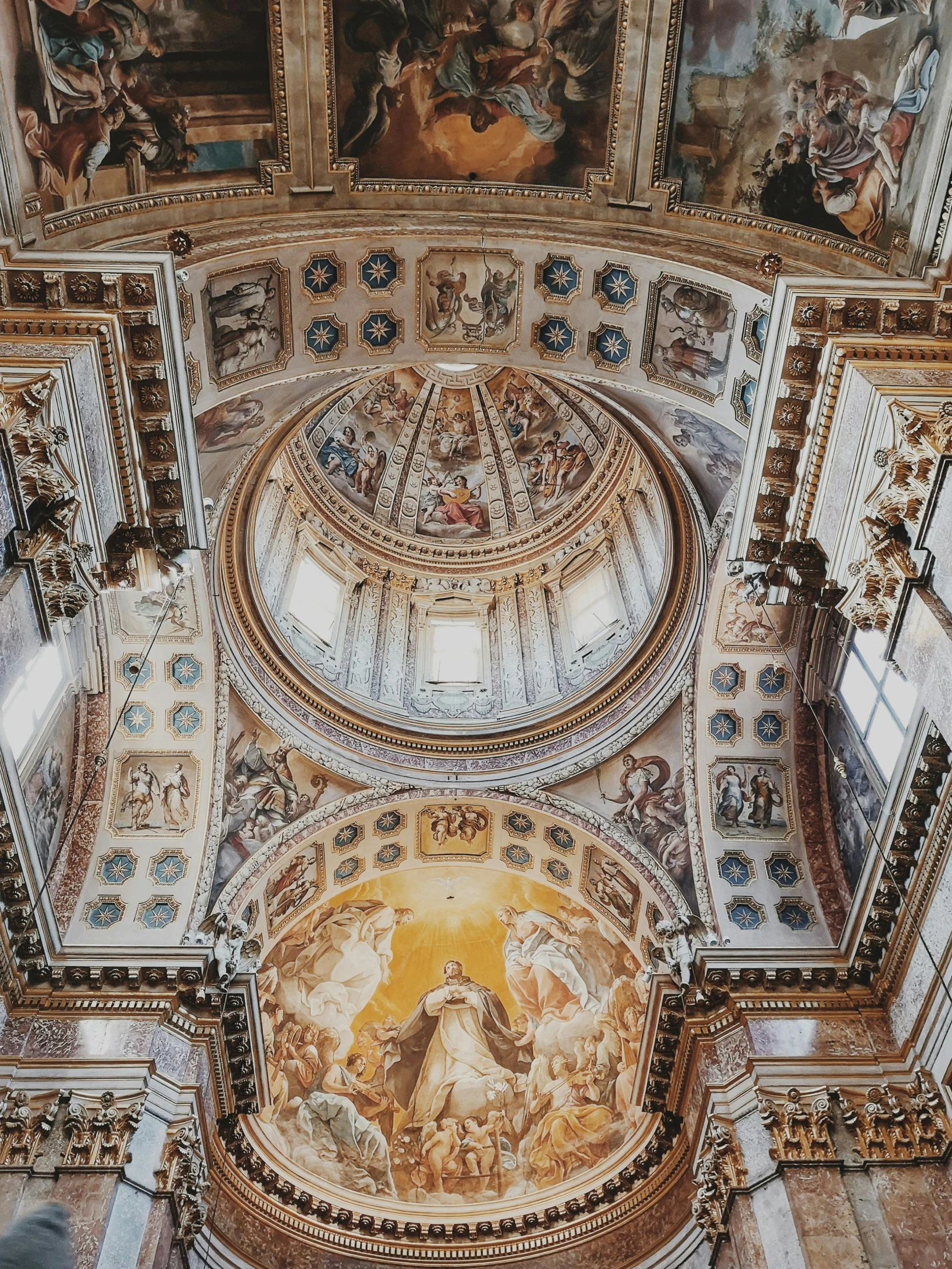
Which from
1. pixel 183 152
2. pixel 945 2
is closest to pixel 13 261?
pixel 183 152

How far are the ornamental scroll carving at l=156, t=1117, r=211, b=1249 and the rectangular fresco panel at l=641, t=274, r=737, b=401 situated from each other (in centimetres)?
1045

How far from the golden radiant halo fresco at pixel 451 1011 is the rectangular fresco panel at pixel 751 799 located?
1521mm

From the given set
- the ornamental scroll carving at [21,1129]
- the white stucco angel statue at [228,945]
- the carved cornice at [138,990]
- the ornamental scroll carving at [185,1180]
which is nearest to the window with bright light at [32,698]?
the carved cornice at [138,990]

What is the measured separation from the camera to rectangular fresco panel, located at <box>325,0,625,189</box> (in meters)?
11.8

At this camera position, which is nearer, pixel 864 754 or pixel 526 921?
pixel 864 754

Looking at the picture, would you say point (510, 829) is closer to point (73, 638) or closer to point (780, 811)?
point (780, 811)

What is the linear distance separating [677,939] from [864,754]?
11.6ft

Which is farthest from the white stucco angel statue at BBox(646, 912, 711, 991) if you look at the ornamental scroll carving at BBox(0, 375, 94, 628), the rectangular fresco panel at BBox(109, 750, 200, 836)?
the ornamental scroll carving at BBox(0, 375, 94, 628)

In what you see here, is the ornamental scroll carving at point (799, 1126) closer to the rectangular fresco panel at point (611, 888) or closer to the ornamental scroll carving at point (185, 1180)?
the rectangular fresco panel at point (611, 888)

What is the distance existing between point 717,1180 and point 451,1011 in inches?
300

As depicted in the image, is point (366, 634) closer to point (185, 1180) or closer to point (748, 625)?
point (748, 625)

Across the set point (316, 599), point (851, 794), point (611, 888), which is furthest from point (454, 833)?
point (851, 794)

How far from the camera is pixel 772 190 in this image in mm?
12047

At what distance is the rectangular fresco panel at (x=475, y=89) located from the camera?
11.8m
